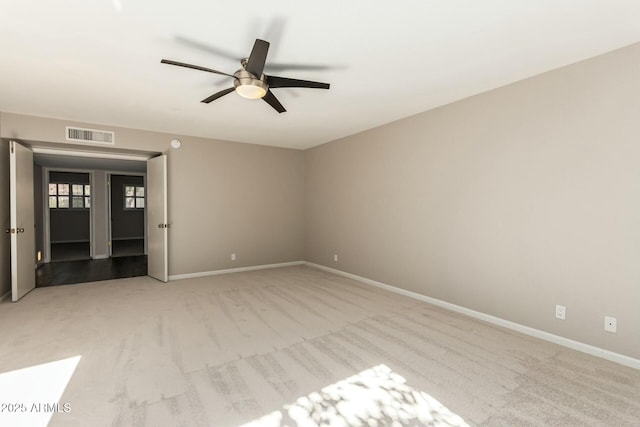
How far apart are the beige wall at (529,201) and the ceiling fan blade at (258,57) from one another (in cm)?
248

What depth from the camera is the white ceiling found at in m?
1.89

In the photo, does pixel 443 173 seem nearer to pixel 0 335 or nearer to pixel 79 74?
pixel 79 74

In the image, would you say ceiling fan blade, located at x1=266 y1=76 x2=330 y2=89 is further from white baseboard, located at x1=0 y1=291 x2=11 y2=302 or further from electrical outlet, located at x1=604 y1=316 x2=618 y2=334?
white baseboard, located at x1=0 y1=291 x2=11 y2=302

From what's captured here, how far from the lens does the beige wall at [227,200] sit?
5.06 metres

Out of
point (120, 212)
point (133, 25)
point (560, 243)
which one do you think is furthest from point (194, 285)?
point (120, 212)

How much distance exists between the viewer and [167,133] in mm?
4977

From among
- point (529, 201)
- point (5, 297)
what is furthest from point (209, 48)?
point (5, 297)

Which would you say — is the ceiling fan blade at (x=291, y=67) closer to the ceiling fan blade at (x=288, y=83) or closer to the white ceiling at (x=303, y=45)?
the white ceiling at (x=303, y=45)

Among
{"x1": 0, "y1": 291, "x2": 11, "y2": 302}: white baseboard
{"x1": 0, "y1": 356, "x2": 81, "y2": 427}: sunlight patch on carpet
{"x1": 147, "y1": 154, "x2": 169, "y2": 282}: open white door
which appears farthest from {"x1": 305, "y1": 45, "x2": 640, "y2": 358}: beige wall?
{"x1": 0, "y1": 291, "x2": 11, "y2": 302}: white baseboard

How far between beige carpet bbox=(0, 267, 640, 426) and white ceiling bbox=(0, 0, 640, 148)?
2524mm

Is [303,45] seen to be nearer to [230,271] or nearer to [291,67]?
[291,67]

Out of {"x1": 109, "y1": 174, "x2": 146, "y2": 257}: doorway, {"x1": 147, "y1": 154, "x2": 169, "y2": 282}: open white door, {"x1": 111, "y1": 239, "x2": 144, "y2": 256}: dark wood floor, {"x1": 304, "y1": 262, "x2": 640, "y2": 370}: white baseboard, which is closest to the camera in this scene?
{"x1": 304, "y1": 262, "x2": 640, "y2": 370}: white baseboard

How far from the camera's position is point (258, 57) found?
2029 millimetres

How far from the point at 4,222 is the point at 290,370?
4.58 metres
